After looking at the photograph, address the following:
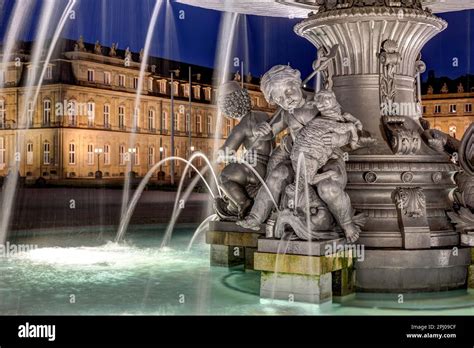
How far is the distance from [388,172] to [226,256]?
217 cm

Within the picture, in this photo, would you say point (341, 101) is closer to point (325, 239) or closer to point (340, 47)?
point (340, 47)

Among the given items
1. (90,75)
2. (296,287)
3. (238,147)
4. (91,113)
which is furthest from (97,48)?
(296,287)

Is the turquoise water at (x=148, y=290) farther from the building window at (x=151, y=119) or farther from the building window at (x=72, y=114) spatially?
the building window at (x=151, y=119)

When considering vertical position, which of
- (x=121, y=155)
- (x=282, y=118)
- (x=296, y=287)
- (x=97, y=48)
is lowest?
(x=296, y=287)

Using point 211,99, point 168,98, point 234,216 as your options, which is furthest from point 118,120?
point 234,216

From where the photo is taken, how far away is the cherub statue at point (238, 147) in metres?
8.36

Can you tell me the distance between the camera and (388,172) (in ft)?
25.3

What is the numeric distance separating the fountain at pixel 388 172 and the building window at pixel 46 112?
56.4m

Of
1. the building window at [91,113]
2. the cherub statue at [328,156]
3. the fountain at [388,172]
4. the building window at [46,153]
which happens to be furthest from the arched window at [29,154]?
the cherub statue at [328,156]

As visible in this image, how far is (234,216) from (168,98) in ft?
213

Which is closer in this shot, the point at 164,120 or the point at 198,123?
the point at 164,120


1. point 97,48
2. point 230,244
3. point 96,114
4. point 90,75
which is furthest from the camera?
point 96,114

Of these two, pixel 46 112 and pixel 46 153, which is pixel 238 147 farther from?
pixel 46 112
